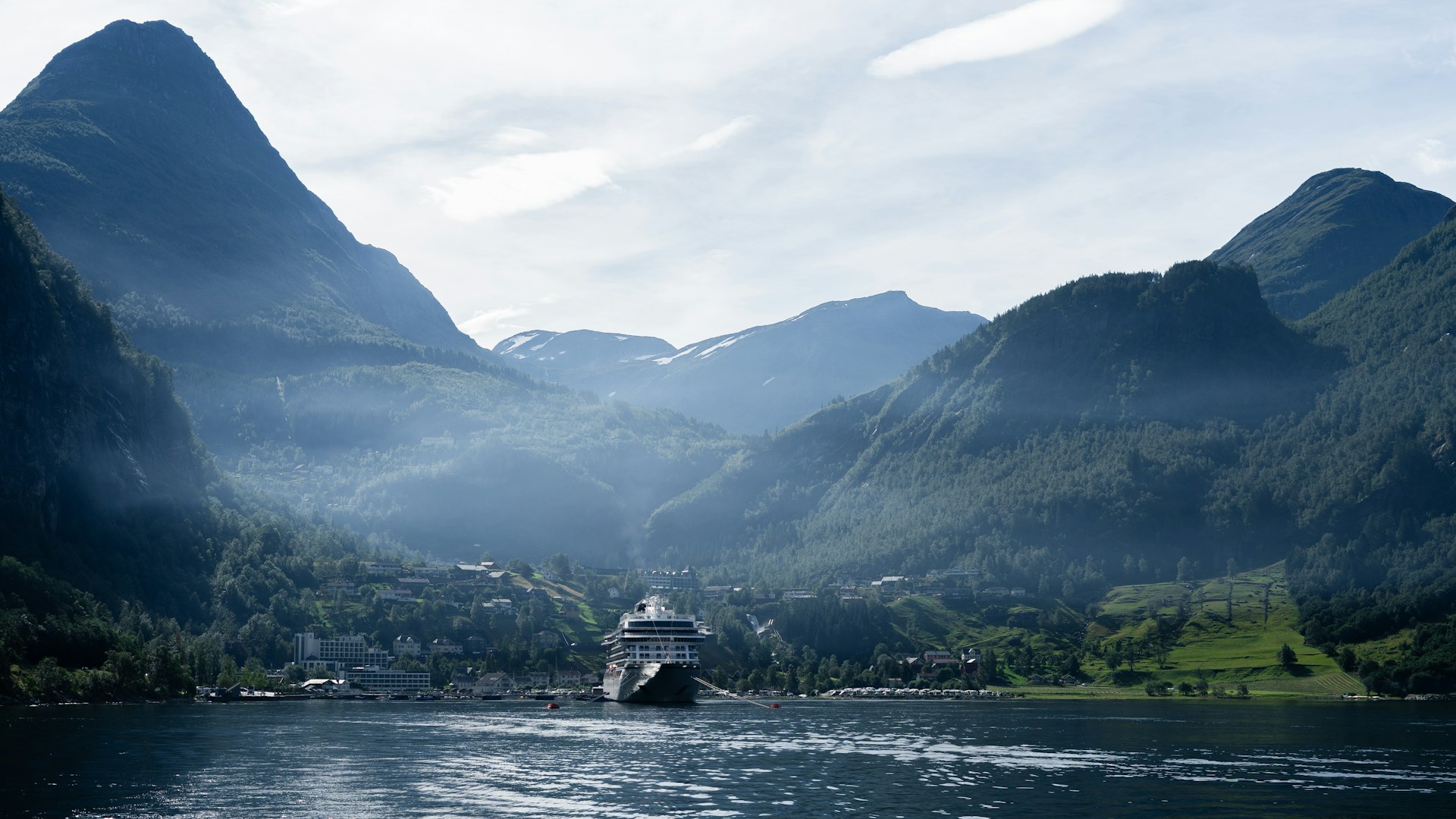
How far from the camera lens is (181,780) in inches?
3994

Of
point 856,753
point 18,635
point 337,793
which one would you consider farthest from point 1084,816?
point 18,635

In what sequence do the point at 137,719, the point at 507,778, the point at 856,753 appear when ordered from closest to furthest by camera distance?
1. the point at 507,778
2. the point at 856,753
3. the point at 137,719

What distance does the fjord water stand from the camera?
9156 centimetres

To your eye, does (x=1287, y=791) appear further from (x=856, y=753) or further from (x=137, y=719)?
(x=137, y=719)

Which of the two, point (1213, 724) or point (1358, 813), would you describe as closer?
point (1358, 813)

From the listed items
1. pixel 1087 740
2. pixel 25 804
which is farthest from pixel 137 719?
pixel 1087 740

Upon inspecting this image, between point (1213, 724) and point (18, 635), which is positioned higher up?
point (18, 635)

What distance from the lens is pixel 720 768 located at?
115 metres

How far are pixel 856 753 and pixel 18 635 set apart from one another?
436 ft

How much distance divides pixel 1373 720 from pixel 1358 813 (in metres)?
98.7

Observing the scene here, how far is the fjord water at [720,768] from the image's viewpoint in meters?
91.6

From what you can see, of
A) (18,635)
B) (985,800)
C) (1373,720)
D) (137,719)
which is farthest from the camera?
(18,635)

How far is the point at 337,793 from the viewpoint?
97.9 m

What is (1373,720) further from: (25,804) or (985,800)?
(25,804)
